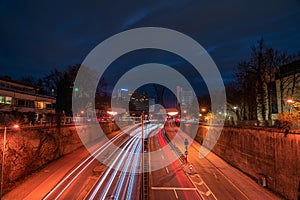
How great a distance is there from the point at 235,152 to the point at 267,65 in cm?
1522

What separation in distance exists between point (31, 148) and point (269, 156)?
22706 millimetres

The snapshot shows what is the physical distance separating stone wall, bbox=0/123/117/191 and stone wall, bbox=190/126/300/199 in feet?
71.6

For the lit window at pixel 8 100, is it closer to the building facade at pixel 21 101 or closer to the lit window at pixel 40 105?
the building facade at pixel 21 101

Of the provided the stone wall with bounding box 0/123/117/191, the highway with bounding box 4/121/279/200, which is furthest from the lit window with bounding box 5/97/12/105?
the highway with bounding box 4/121/279/200

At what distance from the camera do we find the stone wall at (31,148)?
20.0 m

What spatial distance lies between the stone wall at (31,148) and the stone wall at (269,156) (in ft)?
71.6

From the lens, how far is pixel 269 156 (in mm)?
20438

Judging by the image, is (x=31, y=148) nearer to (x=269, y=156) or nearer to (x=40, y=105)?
(x=269, y=156)

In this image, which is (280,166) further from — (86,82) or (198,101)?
(198,101)

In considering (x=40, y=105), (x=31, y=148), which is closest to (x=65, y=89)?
(x=40, y=105)

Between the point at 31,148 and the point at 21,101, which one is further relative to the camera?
the point at 21,101

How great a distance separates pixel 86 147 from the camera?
40.5 metres

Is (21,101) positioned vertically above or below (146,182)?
above

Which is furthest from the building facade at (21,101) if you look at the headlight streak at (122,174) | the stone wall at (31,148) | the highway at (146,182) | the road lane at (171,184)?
the road lane at (171,184)
